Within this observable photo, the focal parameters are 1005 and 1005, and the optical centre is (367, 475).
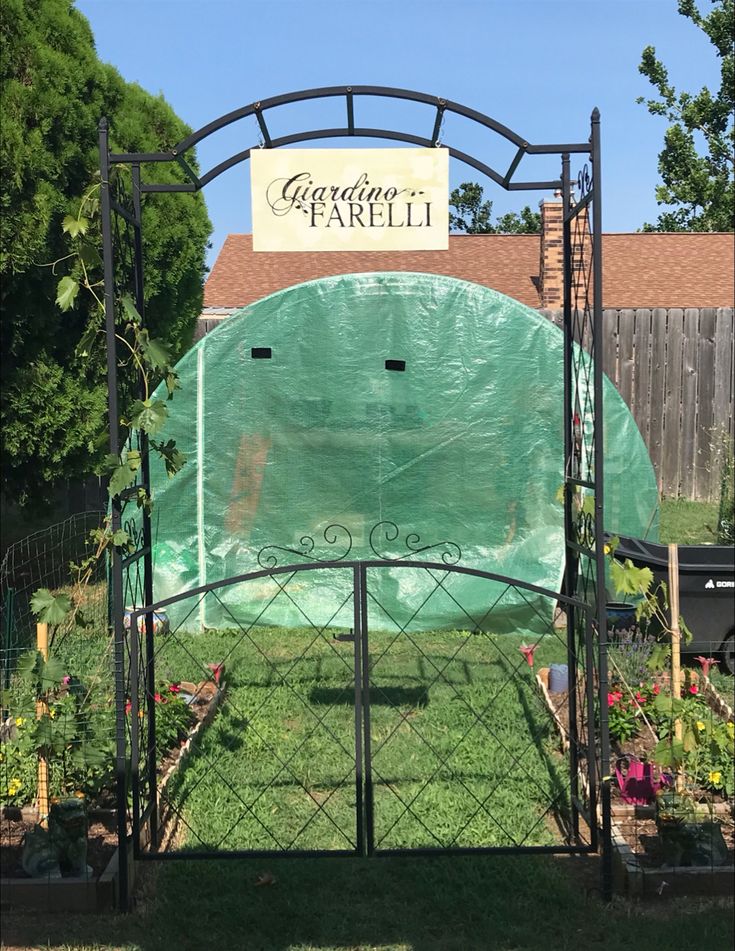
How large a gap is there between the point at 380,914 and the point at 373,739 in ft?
6.79

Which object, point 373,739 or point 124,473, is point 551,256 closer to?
point 373,739

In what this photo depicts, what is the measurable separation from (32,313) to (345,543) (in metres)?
3.40

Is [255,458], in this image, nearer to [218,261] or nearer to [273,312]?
[273,312]

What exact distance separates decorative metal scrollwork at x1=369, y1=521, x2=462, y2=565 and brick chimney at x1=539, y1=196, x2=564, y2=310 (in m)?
7.66

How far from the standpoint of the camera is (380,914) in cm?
425

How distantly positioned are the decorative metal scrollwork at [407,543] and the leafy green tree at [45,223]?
2548mm

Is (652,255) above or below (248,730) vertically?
above

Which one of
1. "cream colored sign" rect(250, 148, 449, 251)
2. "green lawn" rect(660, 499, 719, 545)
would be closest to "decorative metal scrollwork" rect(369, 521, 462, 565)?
"green lawn" rect(660, 499, 719, 545)

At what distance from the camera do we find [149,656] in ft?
16.8

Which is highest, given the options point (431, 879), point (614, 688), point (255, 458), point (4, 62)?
point (4, 62)

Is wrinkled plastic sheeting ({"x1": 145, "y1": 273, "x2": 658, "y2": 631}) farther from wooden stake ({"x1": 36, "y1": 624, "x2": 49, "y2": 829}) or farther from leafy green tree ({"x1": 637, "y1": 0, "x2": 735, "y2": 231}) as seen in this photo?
leafy green tree ({"x1": 637, "y1": 0, "x2": 735, "y2": 231})

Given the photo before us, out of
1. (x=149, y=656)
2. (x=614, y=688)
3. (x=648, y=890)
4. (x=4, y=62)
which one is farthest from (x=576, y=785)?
(x=4, y=62)

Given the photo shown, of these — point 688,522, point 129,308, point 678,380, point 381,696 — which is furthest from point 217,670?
point 678,380

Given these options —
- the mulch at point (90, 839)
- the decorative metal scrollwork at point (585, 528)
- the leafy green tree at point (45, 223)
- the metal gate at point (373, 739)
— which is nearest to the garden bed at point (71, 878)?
the mulch at point (90, 839)
